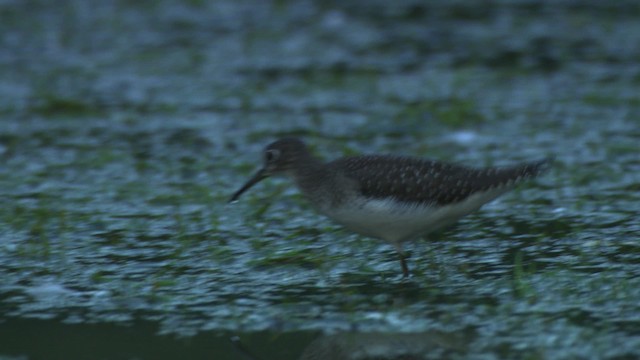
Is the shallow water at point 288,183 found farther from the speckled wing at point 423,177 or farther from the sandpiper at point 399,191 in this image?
the speckled wing at point 423,177

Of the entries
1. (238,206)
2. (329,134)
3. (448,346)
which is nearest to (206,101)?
(329,134)

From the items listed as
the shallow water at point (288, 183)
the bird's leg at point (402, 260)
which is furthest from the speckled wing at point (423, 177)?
the shallow water at point (288, 183)

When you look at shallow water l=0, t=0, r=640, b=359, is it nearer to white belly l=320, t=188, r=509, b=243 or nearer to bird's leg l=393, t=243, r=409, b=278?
bird's leg l=393, t=243, r=409, b=278

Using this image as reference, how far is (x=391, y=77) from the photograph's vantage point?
492 inches

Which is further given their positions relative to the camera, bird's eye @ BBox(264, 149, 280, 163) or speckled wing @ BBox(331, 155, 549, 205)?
bird's eye @ BBox(264, 149, 280, 163)

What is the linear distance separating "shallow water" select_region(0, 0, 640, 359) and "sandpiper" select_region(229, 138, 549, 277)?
0.31 meters

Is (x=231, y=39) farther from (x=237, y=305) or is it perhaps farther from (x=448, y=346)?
(x=448, y=346)

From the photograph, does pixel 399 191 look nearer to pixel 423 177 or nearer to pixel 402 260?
pixel 423 177

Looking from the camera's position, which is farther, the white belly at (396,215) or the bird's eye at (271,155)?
the bird's eye at (271,155)

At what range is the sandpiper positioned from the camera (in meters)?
6.98

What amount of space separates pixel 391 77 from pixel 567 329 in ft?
21.8

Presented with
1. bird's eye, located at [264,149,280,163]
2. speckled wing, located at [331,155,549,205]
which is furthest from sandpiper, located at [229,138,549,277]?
bird's eye, located at [264,149,280,163]

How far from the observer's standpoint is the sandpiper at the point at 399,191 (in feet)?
22.9

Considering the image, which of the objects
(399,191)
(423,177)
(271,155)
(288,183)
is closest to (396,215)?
(399,191)
